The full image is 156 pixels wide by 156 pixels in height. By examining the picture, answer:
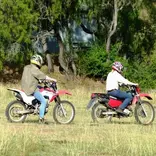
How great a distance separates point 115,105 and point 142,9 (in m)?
29.8

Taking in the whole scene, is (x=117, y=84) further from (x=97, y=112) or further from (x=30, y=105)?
(x=30, y=105)

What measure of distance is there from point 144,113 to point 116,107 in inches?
32.6

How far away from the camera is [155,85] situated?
47.2m

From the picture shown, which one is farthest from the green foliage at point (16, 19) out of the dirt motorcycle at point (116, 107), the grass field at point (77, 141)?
the grass field at point (77, 141)

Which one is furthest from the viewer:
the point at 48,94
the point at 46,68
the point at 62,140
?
the point at 46,68

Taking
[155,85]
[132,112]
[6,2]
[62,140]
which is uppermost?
[6,2]

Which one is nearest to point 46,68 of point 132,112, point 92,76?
point 92,76

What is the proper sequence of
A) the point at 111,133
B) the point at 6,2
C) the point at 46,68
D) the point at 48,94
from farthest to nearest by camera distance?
the point at 46,68, the point at 6,2, the point at 48,94, the point at 111,133

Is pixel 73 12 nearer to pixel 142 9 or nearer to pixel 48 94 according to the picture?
pixel 142 9

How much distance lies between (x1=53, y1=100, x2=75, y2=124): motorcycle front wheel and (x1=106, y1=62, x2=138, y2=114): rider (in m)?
1.26

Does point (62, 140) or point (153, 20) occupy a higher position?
point (153, 20)

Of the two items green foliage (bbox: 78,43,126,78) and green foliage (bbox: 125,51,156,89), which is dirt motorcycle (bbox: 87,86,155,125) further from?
green foliage (bbox: 78,43,126,78)

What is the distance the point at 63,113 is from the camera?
18.7m

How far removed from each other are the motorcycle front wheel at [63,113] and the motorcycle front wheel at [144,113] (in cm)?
188
